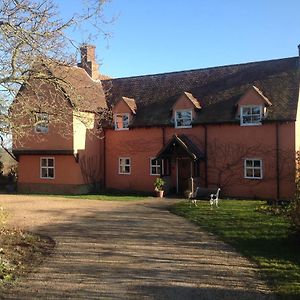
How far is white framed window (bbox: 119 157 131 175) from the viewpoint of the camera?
98.0 ft

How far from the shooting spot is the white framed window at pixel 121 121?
98.2 feet

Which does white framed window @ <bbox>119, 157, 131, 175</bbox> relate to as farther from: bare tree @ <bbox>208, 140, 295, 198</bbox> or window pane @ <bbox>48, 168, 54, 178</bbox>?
bare tree @ <bbox>208, 140, 295, 198</bbox>

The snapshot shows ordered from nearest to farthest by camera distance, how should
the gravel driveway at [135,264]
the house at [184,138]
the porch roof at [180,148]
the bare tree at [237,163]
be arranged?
1. the gravel driveway at [135,264]
2. the bare tree at [237,163]
3. the house at [184,138]
4. the porch roof at [180,148]

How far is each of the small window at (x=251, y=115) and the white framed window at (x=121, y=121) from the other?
27.4 feet

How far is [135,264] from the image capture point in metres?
9.72

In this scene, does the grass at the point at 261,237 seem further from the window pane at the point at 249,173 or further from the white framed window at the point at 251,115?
the white framed window at the point at 251,115

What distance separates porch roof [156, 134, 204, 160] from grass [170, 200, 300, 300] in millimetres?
6218

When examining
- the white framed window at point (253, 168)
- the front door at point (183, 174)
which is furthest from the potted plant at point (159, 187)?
the white framed window at point (253, 168)

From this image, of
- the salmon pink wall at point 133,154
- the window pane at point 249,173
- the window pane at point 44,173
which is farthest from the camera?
the window pane at point 44,173

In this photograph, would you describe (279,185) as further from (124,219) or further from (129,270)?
(129,270)

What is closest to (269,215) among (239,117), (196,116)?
(239,117)

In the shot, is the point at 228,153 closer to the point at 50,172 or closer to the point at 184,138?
the point at 184,138

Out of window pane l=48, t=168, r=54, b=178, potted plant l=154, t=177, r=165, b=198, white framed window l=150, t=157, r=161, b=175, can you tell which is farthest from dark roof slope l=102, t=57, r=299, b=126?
window pane l=48, t=168, r=54, b=178

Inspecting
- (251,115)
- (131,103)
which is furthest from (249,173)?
(131,103)
